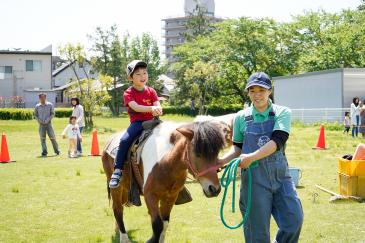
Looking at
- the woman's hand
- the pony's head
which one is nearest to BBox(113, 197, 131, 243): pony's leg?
the pony's head

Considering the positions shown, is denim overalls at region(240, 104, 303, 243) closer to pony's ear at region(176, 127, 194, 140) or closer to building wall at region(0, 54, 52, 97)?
pony's ear at region(176, 127, 194, 140)

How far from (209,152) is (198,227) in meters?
2.51

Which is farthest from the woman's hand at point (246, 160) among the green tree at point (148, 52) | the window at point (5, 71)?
the green tree at point (148, 52)

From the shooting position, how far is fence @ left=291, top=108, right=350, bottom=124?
29.0 meters

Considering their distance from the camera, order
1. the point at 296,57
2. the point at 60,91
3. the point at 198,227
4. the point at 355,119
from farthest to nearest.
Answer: the point at 60,91
the point at 296,57
the point at 355,119
the point at 198,227

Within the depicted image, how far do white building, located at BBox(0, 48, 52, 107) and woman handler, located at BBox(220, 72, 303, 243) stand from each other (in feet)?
191

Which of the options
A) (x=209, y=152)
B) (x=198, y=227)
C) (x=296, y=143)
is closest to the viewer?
(x=209, y=152)

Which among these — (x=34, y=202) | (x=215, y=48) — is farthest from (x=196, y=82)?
(x=34, y=202)

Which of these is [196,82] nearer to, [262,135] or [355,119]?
[355,119]

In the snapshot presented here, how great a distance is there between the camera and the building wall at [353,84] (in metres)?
29.5

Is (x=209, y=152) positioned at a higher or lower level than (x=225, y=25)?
lower

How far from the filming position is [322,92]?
31.8m

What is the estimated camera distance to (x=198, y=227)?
22.5 feet

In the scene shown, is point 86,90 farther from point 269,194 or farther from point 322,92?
point 269,194
